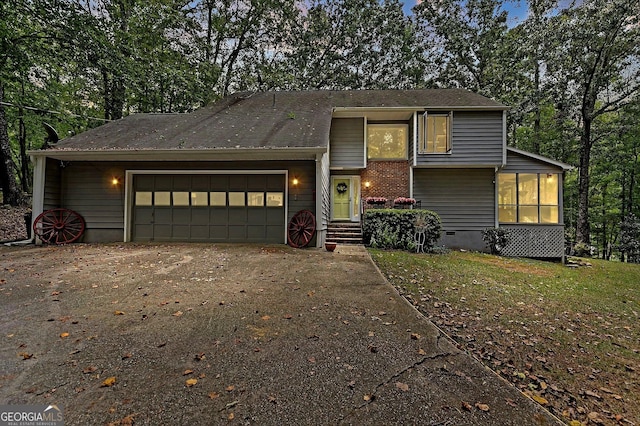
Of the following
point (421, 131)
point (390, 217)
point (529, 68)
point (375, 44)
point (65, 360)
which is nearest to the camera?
point (65, 360)

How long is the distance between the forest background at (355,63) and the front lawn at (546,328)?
32.6 feet

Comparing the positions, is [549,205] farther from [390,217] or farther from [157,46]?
[157,46]

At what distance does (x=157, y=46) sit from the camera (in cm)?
1295

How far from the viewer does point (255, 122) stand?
32.1 feet

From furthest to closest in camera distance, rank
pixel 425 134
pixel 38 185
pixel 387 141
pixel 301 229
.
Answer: pixel 387 141 < pixel 425 134 < pixel 301 229 < pixel 38 185

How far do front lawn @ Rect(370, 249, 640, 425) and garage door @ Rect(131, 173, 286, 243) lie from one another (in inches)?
141

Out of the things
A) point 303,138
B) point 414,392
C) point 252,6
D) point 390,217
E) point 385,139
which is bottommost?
point 414,392

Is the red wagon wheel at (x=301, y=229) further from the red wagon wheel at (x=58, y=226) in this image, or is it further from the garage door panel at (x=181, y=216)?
the red wagon wheel at (x=58, y=226)

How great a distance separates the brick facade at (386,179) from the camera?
11.1m

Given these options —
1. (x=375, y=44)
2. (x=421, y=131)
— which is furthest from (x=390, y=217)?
(x=375, y=44)

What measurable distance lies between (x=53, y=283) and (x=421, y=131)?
10.8m

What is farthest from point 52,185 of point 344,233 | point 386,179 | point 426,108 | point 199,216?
point 426,108

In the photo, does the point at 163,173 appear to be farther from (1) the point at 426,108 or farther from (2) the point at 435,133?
(2) the point at 435,133

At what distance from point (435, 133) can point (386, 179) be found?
2415 millimetres
